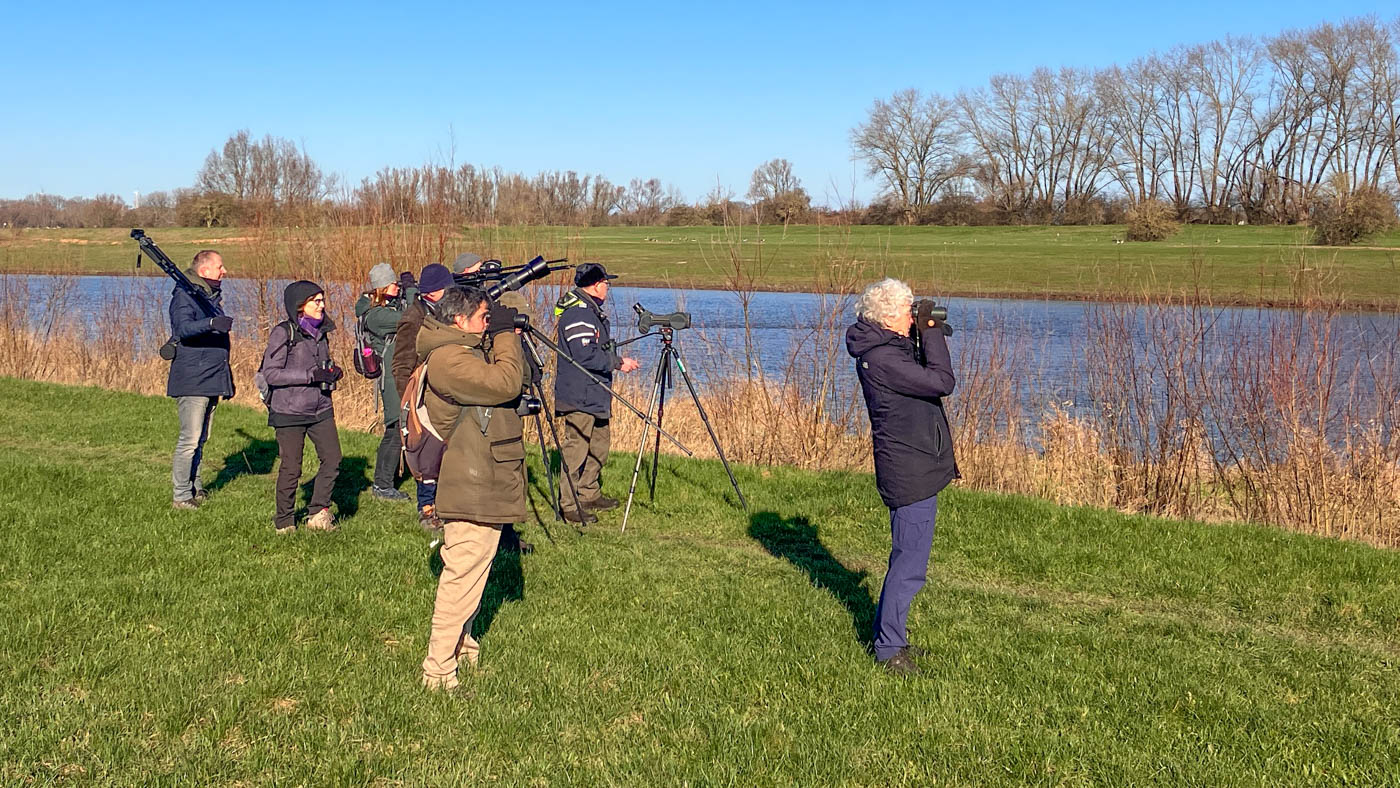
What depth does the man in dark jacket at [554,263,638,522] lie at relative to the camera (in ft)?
26.6

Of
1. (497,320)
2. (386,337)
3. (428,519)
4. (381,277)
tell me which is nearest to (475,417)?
(497,320)

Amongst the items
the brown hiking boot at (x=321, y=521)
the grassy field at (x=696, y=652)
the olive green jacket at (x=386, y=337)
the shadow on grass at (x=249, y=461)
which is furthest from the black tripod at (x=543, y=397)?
the shadow on grass at (x=249, y=461)

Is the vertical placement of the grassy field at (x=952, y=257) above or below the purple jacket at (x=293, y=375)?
above

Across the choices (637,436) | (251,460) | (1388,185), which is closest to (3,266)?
(251,460)

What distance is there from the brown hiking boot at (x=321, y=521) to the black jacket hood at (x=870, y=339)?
14.4ft

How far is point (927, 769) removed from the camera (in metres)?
4.24

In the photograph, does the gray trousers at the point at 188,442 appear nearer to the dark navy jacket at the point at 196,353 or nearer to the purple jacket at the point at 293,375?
the dark navy jacket at the point at 196,353

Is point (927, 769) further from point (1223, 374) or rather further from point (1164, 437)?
point (1223, 374)

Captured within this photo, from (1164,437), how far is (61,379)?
1573 cm

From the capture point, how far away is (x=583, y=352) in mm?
8156

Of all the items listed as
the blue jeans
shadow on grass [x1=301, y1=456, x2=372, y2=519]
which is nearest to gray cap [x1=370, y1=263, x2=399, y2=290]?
shadow on grass [x1=301, y1=456, x2=372, y2=519]

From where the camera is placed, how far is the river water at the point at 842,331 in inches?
420

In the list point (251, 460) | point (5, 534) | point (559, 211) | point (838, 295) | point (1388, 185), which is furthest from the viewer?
point (1388, 185)

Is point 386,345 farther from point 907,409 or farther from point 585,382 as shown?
point 907,409
